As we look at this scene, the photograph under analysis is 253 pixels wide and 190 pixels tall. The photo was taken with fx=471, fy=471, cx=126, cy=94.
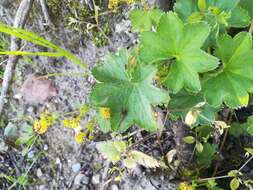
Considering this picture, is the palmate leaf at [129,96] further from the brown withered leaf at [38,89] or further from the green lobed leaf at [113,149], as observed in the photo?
the brown withered leaf at [38,89]

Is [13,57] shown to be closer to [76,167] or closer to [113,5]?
[113,5]

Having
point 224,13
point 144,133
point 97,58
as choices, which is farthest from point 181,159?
point 224,13

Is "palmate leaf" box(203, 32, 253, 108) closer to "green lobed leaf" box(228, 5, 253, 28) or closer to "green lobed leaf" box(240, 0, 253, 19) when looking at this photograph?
"green lobed leaf" box(228, 5, 253, 28)

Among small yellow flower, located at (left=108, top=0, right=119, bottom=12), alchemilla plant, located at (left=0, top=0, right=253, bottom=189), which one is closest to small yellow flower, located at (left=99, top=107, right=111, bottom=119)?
alchemilla plant, located at (left=0, top=0, right=253, bottom=189)

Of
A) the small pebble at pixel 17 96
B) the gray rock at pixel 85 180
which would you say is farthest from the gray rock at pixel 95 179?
the small pebble at pixel 17 96

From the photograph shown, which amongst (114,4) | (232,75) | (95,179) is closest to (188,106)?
(232,75)

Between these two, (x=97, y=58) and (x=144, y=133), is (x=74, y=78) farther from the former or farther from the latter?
(x=144, y=133)
